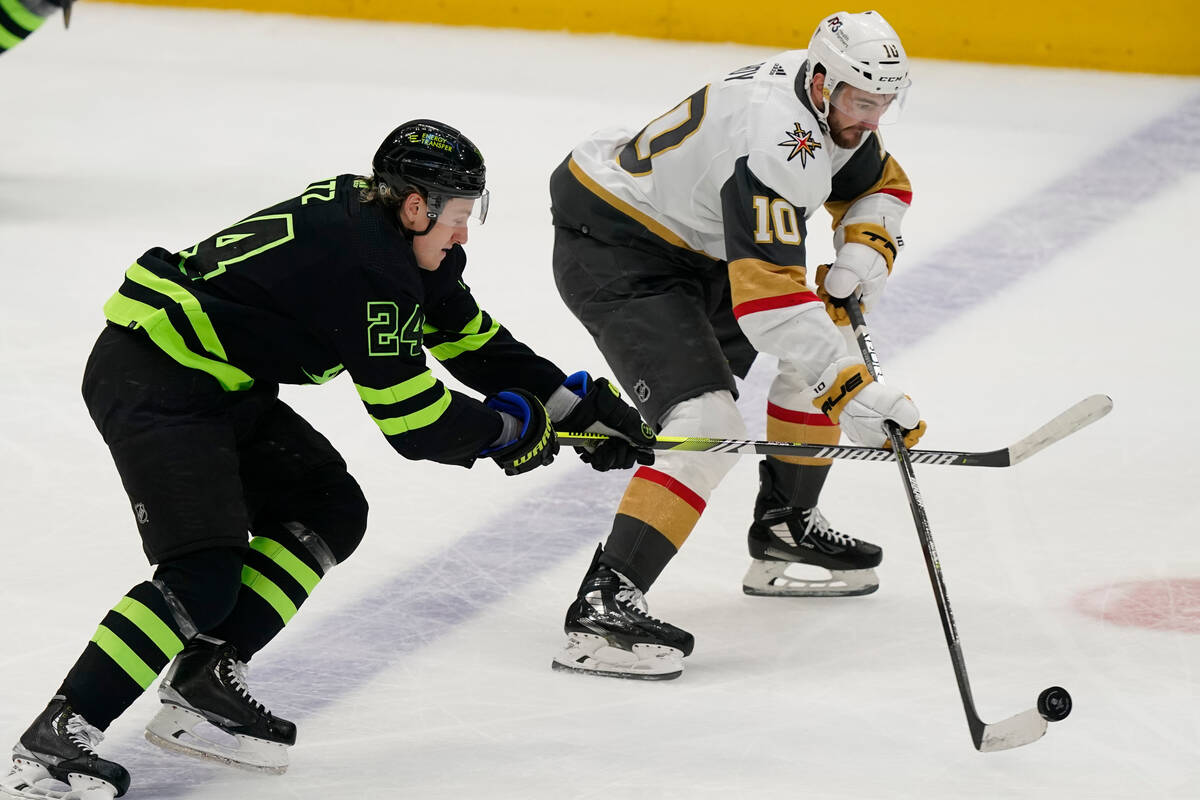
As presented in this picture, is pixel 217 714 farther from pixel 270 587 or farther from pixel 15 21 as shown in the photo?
pixel 15 21

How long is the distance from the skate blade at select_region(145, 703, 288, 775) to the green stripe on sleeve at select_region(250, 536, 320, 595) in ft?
0.84

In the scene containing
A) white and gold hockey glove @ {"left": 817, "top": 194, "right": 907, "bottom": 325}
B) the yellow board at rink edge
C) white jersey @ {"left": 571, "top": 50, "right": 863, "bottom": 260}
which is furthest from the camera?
the yellow board at rink edge

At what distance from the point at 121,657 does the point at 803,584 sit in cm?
144

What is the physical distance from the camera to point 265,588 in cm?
276

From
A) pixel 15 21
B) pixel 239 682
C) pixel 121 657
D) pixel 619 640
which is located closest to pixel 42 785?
pixel 121 657

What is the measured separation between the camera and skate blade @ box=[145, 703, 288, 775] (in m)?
2.70

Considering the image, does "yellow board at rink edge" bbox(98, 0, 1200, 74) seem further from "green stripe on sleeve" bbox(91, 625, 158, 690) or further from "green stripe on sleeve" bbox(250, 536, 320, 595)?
"green stripe on sleeve" bbox(91, 625, 158, 690)

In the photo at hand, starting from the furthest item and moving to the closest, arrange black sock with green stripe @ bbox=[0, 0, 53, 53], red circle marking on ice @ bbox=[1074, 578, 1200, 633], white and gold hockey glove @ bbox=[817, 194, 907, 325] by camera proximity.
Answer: black sock with green stripe @ bbox=[0, 0, 53, 53], white and gold hockey glove @ bbox=[817, 194, 907, 325], red circle marking on ice @ bbox=[1074, 578, 1200, 633]

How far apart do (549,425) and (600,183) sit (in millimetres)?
713

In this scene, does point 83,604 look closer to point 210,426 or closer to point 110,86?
point 210,426

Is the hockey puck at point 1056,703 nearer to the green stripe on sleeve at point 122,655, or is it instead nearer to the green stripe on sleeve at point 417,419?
the green stripe on sleeve at point 417,419

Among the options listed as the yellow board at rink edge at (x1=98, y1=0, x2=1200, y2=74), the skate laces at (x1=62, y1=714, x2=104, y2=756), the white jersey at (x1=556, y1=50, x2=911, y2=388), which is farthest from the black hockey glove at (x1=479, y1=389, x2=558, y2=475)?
the yellow board at rink edge at (x1=98, y1=0, x2=1200, y2=74)

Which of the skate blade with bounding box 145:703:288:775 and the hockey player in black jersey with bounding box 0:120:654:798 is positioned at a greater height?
the hockey player in black jersey with bounding box 0:120:654:798

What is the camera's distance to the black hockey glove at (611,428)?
2.96 metres
